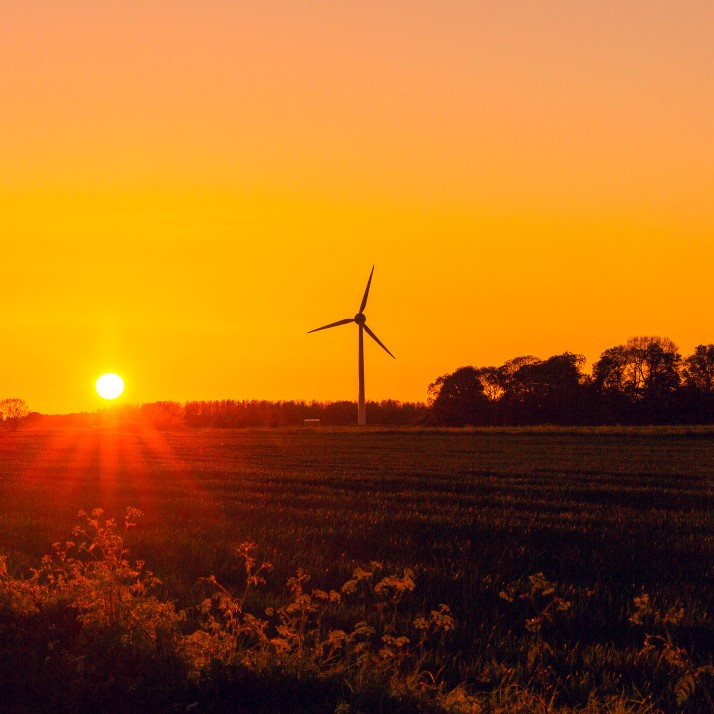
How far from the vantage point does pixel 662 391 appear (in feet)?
345

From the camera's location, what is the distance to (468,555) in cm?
1202

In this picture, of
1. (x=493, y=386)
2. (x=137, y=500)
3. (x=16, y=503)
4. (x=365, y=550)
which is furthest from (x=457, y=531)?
(x=493, y=386)

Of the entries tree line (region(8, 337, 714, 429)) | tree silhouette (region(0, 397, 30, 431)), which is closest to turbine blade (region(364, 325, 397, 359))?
tree line (region(8, 337, 714, 429))

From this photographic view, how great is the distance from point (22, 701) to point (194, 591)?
10.3ft

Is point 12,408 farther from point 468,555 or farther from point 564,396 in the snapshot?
point 468,555

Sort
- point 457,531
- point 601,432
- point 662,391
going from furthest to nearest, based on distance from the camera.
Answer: point 662,391 < point 601,432 < point 457,531

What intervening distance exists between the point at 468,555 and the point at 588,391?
10173 cm

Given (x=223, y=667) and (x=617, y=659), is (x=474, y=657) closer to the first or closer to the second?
(x=617, y=659)

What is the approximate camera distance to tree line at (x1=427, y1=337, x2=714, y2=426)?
335ft

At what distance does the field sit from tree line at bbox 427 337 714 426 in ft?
252

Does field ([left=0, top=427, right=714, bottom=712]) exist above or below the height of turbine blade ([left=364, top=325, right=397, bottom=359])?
below

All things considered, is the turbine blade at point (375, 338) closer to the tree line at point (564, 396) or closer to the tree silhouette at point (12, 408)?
the tree line at point (564, 396)

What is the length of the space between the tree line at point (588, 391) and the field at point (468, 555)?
76.9 m

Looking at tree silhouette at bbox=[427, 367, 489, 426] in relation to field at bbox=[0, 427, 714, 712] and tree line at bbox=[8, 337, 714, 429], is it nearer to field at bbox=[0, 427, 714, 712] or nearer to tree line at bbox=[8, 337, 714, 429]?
tree line at bbox=[8, 337, 714, 429]
